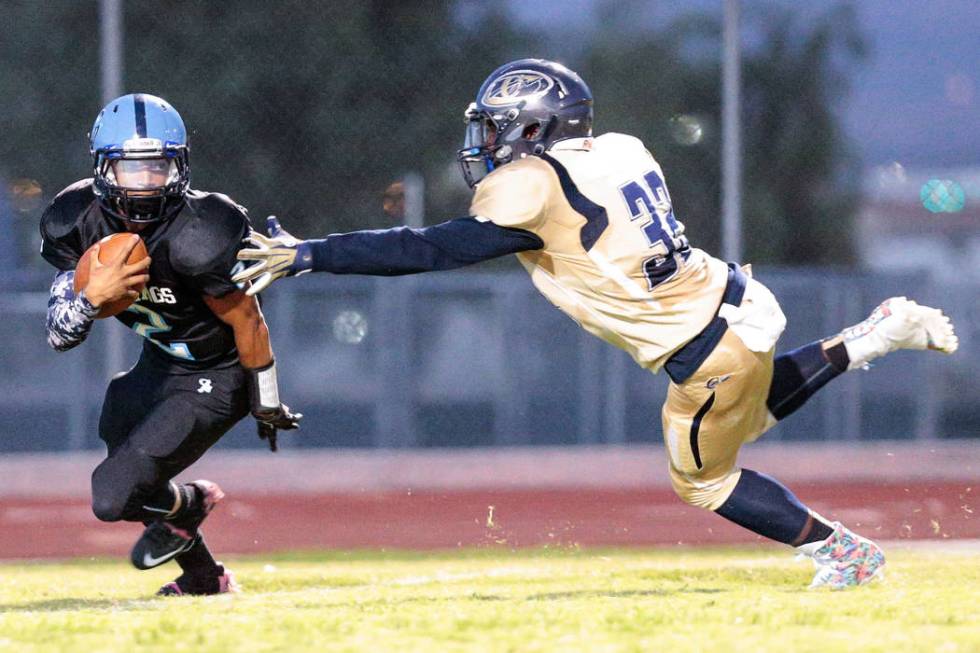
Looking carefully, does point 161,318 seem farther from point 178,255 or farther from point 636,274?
point 636,274

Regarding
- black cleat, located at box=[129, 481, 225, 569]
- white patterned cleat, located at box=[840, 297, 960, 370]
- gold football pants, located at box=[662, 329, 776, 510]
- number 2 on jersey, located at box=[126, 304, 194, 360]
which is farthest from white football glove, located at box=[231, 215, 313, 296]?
white patterned cleat, located at box=[840, 297, 960, 370]

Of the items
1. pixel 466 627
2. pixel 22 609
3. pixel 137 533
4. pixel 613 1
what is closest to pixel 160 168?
pixel 22 609

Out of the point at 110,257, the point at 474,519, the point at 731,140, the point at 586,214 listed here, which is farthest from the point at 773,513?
the point at 731,140

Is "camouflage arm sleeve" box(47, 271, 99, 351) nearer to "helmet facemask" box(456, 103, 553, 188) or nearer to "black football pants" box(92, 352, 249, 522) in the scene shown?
"black football pants" box(92, 352, 249, 522)

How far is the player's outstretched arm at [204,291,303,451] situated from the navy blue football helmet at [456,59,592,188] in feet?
3.15

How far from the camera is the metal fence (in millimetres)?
12922

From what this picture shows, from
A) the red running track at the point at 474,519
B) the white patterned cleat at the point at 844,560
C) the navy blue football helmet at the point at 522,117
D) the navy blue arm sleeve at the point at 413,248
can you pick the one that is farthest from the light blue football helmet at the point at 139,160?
the red running track at the point at 474,519

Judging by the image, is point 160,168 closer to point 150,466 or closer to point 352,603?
point 150,466

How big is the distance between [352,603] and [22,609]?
1179 millimetres

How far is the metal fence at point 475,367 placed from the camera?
12.9m

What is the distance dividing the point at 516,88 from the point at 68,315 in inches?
69.5

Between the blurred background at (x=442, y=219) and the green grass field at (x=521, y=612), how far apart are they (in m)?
3.91

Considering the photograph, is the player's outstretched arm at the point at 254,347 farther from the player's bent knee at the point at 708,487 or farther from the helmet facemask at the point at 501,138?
the player's bent knee at the point at 708,487

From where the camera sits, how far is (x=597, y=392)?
43.0 feet
